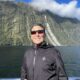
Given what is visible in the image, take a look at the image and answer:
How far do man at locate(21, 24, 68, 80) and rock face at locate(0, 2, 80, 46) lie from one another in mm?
1989

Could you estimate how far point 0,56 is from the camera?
11.8 feet

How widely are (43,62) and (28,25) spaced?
232 centimetres

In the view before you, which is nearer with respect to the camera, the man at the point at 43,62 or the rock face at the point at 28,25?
the man at the point at 43,62

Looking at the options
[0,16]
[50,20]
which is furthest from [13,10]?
[50,20]

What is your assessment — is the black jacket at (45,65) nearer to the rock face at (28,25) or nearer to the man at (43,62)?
the man at (43,62)

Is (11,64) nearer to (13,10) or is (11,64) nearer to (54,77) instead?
(13,10)

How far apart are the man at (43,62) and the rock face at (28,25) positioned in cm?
199

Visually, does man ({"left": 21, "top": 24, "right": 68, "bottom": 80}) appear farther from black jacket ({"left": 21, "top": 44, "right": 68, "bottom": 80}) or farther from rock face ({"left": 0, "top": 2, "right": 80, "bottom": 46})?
rock face ({"left": 0, "top": 2, "right": 80, "bottom": 46})

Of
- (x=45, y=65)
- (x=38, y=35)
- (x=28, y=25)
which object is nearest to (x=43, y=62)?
(x=45, y=65)

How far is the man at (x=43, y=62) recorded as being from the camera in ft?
5.03

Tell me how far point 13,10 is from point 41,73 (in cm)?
240

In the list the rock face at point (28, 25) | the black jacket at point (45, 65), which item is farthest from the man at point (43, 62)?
the rock face at point (28, 25)

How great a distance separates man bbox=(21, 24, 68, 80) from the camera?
5.03ft

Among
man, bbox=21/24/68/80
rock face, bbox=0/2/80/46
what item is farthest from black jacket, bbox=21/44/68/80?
rock face, bbox=0/2/80/46
